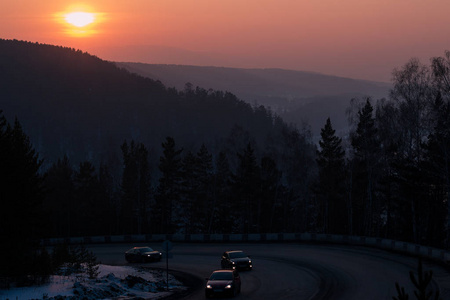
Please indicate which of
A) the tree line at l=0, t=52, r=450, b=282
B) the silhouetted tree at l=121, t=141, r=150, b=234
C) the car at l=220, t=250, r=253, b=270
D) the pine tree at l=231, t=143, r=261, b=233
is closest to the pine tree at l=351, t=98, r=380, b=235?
the tree line at l=0, t=52, r=450, b=282

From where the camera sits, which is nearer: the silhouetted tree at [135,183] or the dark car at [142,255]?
the dark car at [142,255]

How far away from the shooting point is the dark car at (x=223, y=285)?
29844mm

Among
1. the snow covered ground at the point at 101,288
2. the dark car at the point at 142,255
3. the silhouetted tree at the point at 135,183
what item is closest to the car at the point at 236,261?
the snow covered ground at the point at 101,288

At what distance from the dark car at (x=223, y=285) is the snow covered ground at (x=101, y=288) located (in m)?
2.74

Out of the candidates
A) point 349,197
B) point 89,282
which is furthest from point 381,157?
point 89,282

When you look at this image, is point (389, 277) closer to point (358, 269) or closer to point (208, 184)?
point (358, 269)

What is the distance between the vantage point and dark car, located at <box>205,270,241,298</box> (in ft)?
97.9

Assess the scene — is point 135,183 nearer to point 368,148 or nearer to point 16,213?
point 368,148

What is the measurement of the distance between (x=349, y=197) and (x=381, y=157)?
20.2ft

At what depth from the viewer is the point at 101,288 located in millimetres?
29844

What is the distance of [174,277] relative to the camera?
39375 millimetres

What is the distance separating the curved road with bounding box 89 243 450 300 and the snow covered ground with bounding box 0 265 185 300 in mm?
2504

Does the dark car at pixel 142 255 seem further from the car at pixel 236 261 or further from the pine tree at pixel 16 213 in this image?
the pine tree at pixel 16 213

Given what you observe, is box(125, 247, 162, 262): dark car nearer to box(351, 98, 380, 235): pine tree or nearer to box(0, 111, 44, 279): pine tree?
box(0, 111, 44, 279): pine tree
